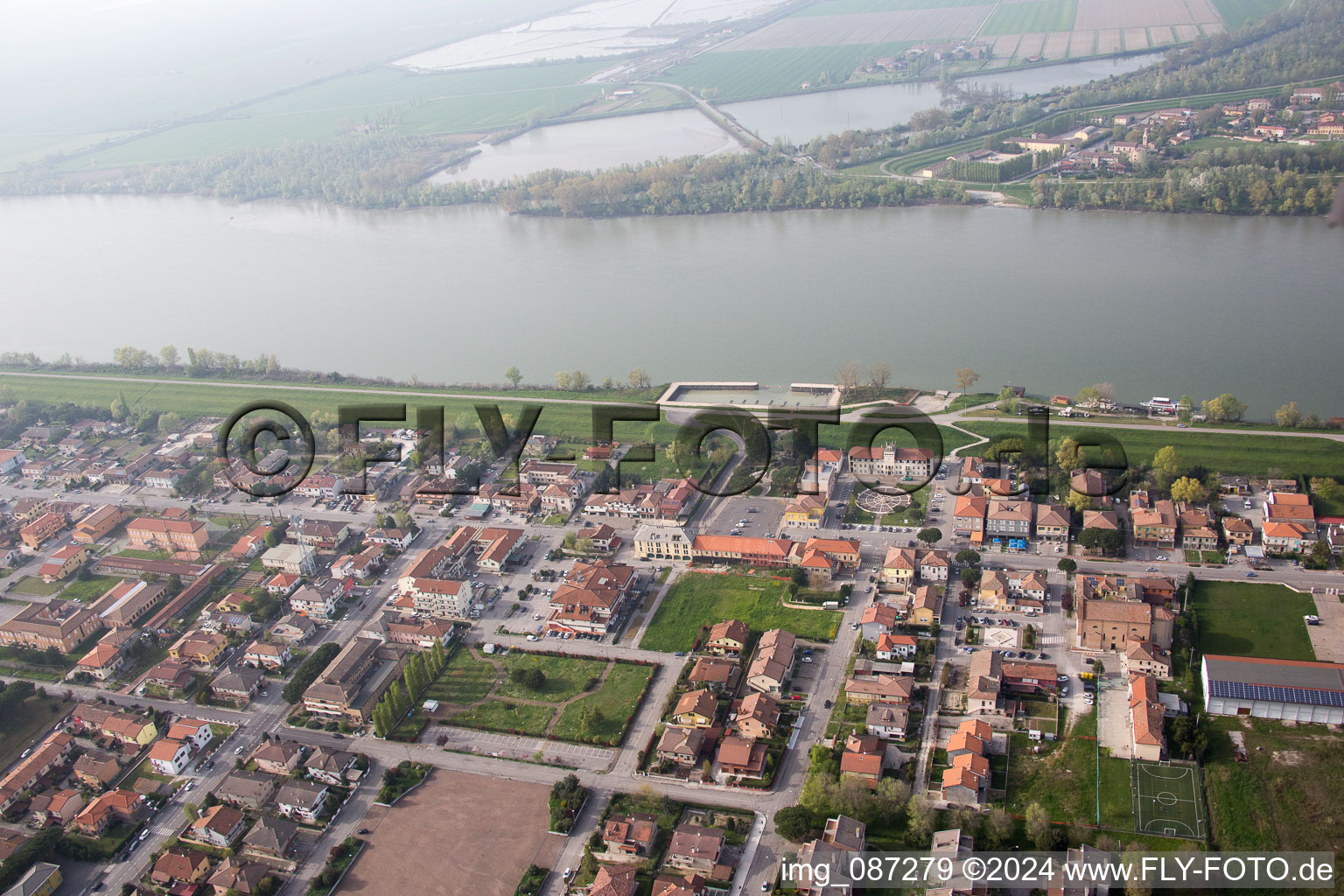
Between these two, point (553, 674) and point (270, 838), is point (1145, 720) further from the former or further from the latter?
point (270, 838)

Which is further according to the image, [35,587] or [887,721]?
[35,587]

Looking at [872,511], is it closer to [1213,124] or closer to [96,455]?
[96,455]

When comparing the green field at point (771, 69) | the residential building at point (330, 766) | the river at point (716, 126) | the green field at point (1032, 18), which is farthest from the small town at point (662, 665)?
the green field at point (1032, 18)

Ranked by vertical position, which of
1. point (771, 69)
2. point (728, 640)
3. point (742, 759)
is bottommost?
point (742, 759)

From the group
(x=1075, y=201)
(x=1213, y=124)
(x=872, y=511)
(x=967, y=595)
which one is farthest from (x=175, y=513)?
(x=1213, y=124)

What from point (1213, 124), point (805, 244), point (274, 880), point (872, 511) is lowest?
point (274, 880)

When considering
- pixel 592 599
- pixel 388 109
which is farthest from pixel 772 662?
pixel 388 109

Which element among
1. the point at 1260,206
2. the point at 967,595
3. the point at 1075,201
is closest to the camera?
the point at 967,595
